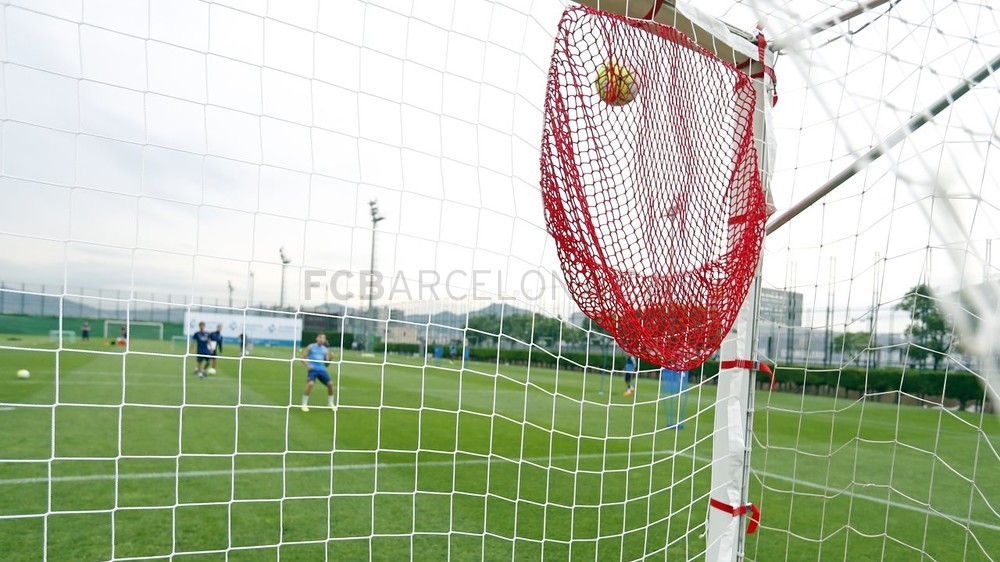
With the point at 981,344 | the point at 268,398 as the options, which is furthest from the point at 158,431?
the point at 981,344

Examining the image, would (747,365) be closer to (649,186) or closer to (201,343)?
(649,186)

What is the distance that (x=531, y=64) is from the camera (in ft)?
8.56

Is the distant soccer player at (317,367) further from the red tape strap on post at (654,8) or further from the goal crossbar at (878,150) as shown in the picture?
the red tape strap on post at (654,8)

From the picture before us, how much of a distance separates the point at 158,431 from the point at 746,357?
6505 millimetres

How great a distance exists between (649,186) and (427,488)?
3.61 metres

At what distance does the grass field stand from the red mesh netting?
19.5 inches

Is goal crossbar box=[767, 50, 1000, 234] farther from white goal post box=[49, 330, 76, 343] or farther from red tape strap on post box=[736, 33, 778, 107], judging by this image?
white goal post box=[49, 330, 76, 343]

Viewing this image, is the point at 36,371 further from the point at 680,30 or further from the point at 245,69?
the point at 680,30

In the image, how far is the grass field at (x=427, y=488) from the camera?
10.7 feet

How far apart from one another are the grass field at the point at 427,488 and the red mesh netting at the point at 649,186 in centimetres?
49

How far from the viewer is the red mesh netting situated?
193cm

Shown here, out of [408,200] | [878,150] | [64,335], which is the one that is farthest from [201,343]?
[64,335]

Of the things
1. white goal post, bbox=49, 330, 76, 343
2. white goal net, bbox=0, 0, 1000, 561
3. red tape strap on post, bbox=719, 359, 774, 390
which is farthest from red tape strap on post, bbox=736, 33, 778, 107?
white goal post, bbox=49, 330, 76, 343

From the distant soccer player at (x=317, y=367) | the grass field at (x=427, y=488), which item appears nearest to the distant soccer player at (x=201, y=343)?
the grass field at (x=427, y=488)
